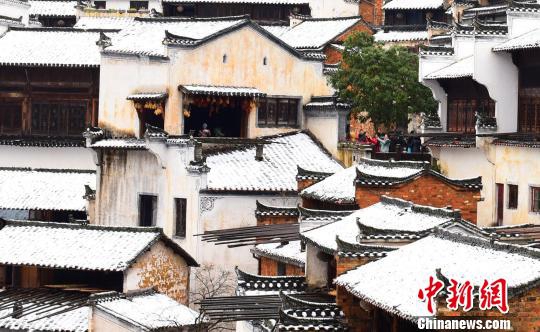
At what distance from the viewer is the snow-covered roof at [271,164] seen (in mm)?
54625

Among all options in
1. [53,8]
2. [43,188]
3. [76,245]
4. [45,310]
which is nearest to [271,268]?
[76,245]

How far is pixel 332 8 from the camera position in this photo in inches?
3605

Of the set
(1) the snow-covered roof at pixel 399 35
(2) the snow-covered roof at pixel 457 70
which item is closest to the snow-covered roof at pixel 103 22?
(1) the snow-covered roof at pixel 399 35

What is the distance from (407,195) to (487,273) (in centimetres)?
1665

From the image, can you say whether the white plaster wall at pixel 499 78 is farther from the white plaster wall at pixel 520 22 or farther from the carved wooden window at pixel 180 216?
the carved wooden window at pixel 180 216

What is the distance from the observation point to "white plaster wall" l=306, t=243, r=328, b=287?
1582 inches

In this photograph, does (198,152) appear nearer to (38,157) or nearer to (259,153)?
(259,153)

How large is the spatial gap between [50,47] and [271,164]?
15.9m

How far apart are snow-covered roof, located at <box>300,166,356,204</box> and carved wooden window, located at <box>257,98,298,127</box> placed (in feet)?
31.7

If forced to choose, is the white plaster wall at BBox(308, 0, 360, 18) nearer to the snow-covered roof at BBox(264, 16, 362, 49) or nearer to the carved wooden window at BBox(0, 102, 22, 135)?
the snow-covered roof at BBox(264, 16, 362, 49)

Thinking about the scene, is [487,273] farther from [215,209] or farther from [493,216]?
[215,209]

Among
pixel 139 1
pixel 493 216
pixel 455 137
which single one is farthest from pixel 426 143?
pixel 139 1

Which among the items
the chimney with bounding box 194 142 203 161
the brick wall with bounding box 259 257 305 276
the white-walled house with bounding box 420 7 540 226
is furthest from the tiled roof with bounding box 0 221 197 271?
the white-walled house with bounding box 420 7 540 226

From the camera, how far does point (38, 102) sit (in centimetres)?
6750
